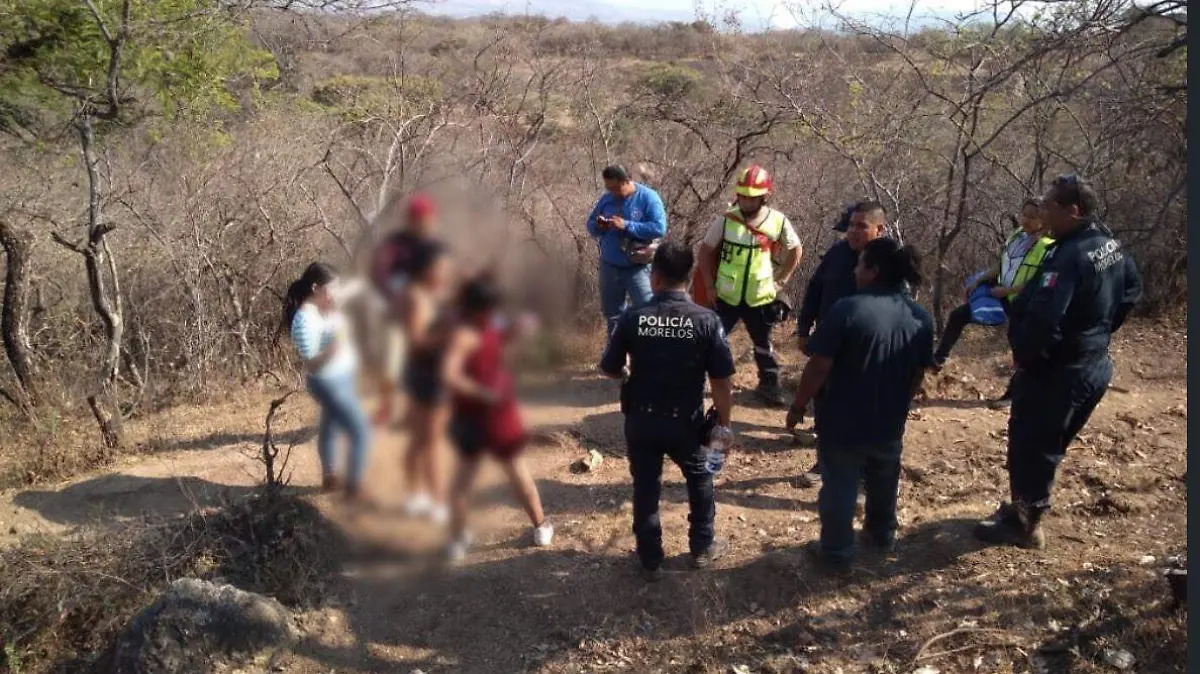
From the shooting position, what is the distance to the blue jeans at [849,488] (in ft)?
13.8

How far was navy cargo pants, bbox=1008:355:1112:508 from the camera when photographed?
4.19m

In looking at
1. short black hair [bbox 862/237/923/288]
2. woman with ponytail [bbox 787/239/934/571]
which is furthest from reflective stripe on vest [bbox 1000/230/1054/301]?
short black hair [bbox 862/237/923/288]

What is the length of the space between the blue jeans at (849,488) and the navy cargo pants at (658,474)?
0.57 metres

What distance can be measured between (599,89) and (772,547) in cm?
628

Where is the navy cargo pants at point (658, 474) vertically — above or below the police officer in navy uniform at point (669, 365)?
below

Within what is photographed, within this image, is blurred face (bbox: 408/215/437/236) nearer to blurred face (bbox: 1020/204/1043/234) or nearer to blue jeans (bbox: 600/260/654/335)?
blue jeans (bbox: 600/260/654/335)

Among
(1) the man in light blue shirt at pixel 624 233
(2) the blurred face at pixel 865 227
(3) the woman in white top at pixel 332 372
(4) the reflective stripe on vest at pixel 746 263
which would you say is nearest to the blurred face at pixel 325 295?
(3) the woman in white top at pixel 332 372

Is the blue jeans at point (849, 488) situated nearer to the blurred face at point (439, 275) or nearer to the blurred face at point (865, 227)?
the blurred face at point (865, 227)

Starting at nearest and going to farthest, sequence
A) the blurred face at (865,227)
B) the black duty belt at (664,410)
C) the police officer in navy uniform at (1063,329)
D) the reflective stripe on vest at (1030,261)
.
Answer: the black duty belt at (664,410)
the police officer in navy uniform at (1063,329)
the blurred face at (865,227)
the reflective stripe on vest at (1030,261)

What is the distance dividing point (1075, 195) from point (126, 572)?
16.8 feet

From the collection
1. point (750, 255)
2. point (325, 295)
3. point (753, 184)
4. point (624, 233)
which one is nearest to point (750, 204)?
point (753, 184)

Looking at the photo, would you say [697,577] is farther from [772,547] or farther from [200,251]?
[200,251]

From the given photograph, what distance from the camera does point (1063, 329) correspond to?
4141 mm

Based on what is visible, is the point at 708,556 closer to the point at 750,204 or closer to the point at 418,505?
the point at 750,204
